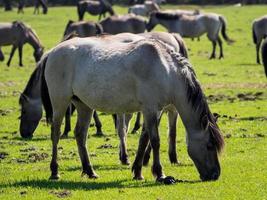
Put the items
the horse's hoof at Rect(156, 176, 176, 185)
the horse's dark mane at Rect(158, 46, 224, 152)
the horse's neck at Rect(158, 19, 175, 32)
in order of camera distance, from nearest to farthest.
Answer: the horse's hoof at Rect(156, 176, 176, 185), the horse's dark mane at Rect(158, 46, 224, 152), the horse's neck at Rect(158, 19, 175, 32)

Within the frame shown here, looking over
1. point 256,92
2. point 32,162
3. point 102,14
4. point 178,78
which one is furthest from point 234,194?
point 102,14

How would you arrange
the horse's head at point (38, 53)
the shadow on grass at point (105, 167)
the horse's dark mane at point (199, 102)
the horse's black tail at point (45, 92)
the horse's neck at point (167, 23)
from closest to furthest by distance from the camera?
the horse's dark mane at point (199, 102), the horse's black tail at point (45, 92), the shadow on grass at point (105, 167), the horse's head at point (38, 53), the horse's neck at point (167, 23)

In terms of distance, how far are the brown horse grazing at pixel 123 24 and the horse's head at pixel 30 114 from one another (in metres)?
20.0

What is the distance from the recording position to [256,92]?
2292cm

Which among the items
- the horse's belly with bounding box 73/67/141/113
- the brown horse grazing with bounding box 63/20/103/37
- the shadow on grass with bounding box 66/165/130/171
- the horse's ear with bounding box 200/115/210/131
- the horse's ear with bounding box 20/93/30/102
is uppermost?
the horse's belly with bounding box 73/67/141/113

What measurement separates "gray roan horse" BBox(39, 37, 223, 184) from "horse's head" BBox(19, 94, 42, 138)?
5.45 metres

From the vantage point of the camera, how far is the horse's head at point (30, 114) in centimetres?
1659

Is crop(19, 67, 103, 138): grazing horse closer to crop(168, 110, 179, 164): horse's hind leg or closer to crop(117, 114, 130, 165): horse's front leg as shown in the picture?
crop(117, 114, 130, 165): horse's front leg

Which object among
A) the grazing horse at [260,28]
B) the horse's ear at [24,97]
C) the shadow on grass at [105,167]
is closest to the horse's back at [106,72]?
the shadow on grass at [105,167]

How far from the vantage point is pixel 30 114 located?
16.9m

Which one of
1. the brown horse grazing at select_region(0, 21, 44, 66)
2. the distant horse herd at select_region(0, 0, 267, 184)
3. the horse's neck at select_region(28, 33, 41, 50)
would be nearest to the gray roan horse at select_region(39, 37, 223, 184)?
the distant horse herd at select_region(0, 0, 267, 184)

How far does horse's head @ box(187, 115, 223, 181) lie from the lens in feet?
33.9

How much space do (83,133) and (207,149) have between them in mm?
2171

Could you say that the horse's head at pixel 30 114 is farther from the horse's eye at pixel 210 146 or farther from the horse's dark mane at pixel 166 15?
the horse's dark mane at pixel 166 15
